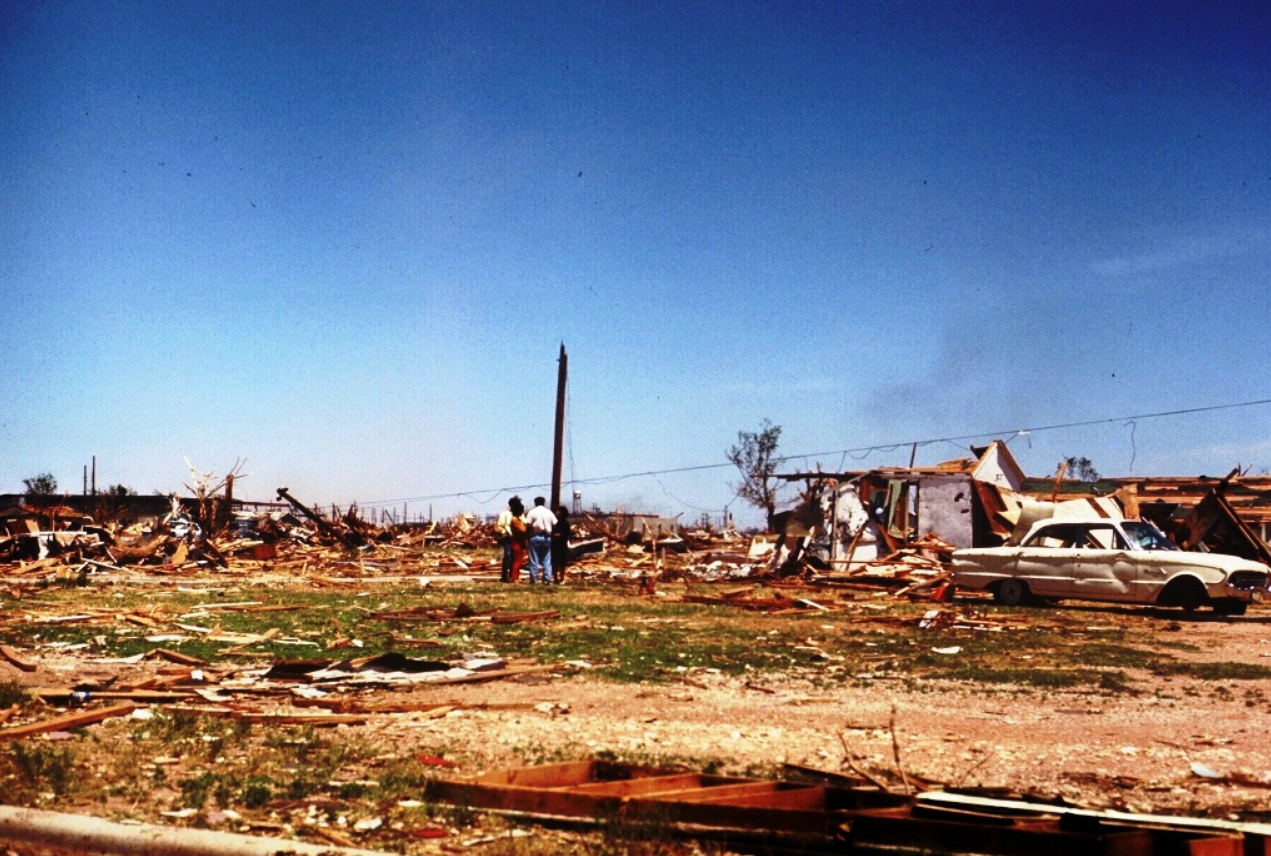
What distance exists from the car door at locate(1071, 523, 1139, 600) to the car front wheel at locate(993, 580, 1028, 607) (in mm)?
881

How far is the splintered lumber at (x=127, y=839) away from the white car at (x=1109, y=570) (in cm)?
1639

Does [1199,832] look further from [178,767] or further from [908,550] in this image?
[908,550]

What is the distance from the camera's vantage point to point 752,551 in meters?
30.8

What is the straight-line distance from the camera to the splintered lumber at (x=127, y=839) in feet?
13.8

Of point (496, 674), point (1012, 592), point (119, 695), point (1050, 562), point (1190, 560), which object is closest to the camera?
point (119, 695)

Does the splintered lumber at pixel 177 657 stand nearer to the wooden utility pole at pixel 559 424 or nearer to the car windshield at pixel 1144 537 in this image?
the car windshield at pixel 1144 537

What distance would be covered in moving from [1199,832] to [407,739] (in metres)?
4.65

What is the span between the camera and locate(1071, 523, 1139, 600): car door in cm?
1767

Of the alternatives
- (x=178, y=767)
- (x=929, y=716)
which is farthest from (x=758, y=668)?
(x=178, y=767)

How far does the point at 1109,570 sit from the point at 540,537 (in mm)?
11053

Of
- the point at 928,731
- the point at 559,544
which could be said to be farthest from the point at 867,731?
the point at 559,544

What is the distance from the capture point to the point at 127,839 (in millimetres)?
4363

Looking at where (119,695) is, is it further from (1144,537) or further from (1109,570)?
(1144,537)

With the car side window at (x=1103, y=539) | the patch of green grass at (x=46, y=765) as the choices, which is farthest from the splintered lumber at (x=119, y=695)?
the car side window at (x=1103, y=539)
